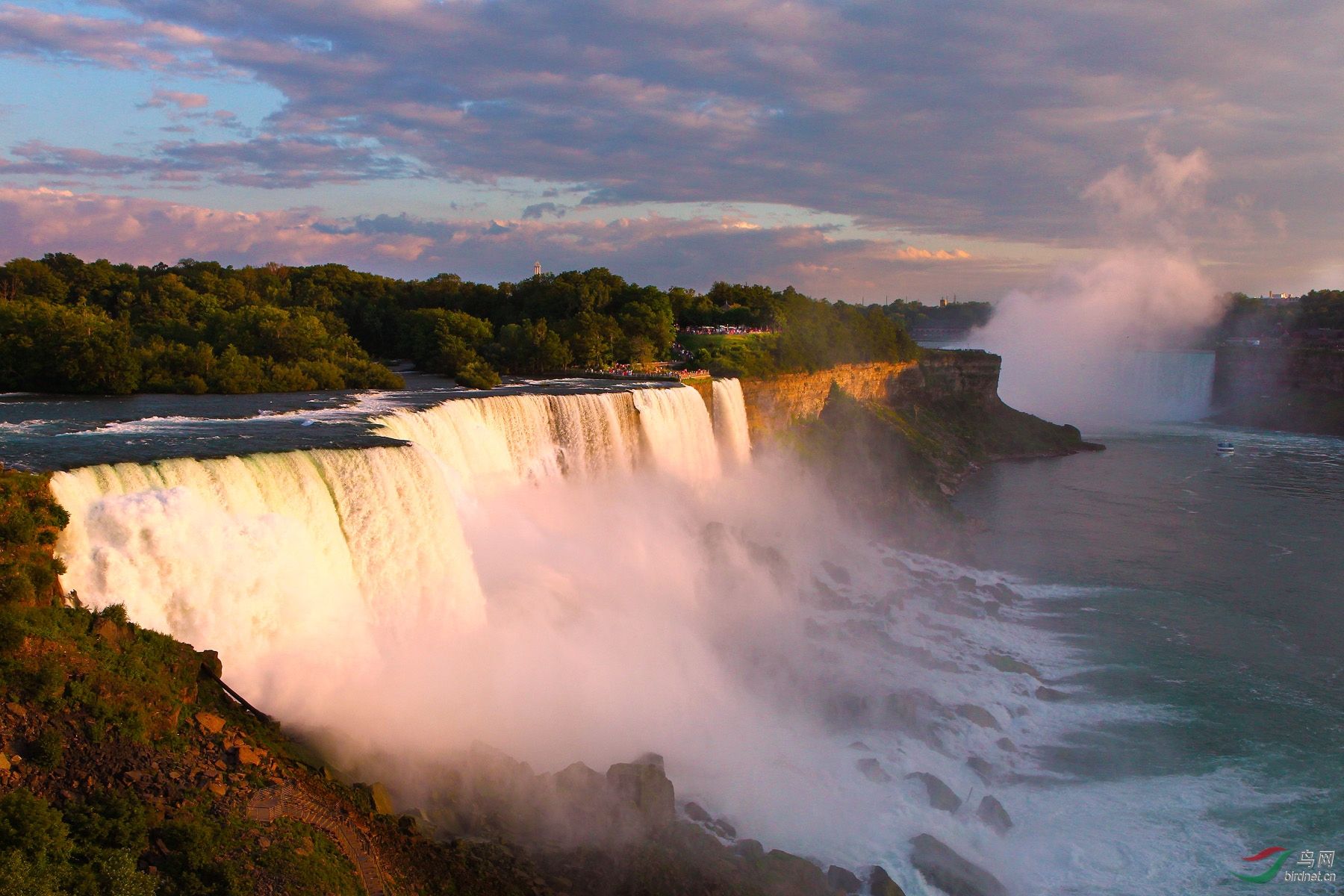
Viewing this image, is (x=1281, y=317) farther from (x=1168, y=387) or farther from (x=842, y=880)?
(x=842, y=880)

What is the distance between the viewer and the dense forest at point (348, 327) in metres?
24.8

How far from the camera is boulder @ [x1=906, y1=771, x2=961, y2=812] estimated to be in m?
13.8

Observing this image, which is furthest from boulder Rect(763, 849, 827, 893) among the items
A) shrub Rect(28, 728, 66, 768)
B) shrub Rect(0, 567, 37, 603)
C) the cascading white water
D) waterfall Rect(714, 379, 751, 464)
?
waterfall Rect(714, 379, 751, 464)

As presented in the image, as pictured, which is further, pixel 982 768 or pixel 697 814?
pixel 982 768

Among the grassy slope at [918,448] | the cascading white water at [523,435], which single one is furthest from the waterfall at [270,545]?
the grassy slope at [918,448]

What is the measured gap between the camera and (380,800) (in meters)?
10.1

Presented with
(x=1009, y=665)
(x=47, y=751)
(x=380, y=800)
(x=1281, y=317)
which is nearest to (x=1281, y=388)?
(x=1281, y=317)

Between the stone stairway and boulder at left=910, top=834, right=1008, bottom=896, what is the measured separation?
7.05m

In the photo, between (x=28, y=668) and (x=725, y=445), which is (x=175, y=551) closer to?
(x=28, y=668)

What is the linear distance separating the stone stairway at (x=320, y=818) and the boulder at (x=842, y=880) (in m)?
5.49

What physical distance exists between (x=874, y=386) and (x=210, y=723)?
4243 centimetres

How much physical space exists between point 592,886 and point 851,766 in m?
5.95

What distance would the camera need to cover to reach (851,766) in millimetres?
14844

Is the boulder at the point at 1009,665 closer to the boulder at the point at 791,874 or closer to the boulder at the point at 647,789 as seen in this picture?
the boulder at the point at 791,874
